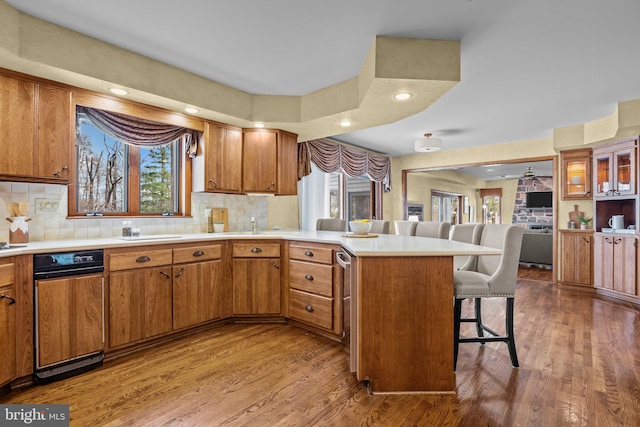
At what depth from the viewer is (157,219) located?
10.7 feet

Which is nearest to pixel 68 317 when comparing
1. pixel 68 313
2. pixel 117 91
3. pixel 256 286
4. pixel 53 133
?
pixel 68 313

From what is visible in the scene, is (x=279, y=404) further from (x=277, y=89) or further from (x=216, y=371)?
(x=277, y=89)

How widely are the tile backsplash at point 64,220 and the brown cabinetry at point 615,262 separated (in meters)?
5.12

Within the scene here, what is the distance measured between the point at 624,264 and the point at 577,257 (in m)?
0.63

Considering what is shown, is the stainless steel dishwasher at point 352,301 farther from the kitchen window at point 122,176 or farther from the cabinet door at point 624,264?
the cabinet door at point 624,264

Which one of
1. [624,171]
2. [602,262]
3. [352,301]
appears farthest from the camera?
[602,262]

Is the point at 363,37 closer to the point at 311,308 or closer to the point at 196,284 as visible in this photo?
the point at 311,308

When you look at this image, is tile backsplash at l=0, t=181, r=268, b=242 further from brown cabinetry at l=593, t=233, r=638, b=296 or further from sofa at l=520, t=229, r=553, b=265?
sofa at l=520, t=229, r=553, b=265

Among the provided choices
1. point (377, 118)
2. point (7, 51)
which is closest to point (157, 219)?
point (7, 51)

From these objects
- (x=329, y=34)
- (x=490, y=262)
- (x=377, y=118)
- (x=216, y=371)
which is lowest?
(x=216, y=371)

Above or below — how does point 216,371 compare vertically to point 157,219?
below

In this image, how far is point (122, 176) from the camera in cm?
313

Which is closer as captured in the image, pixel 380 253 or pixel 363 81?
pixel 380 253

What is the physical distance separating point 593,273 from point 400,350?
4.31 meters
